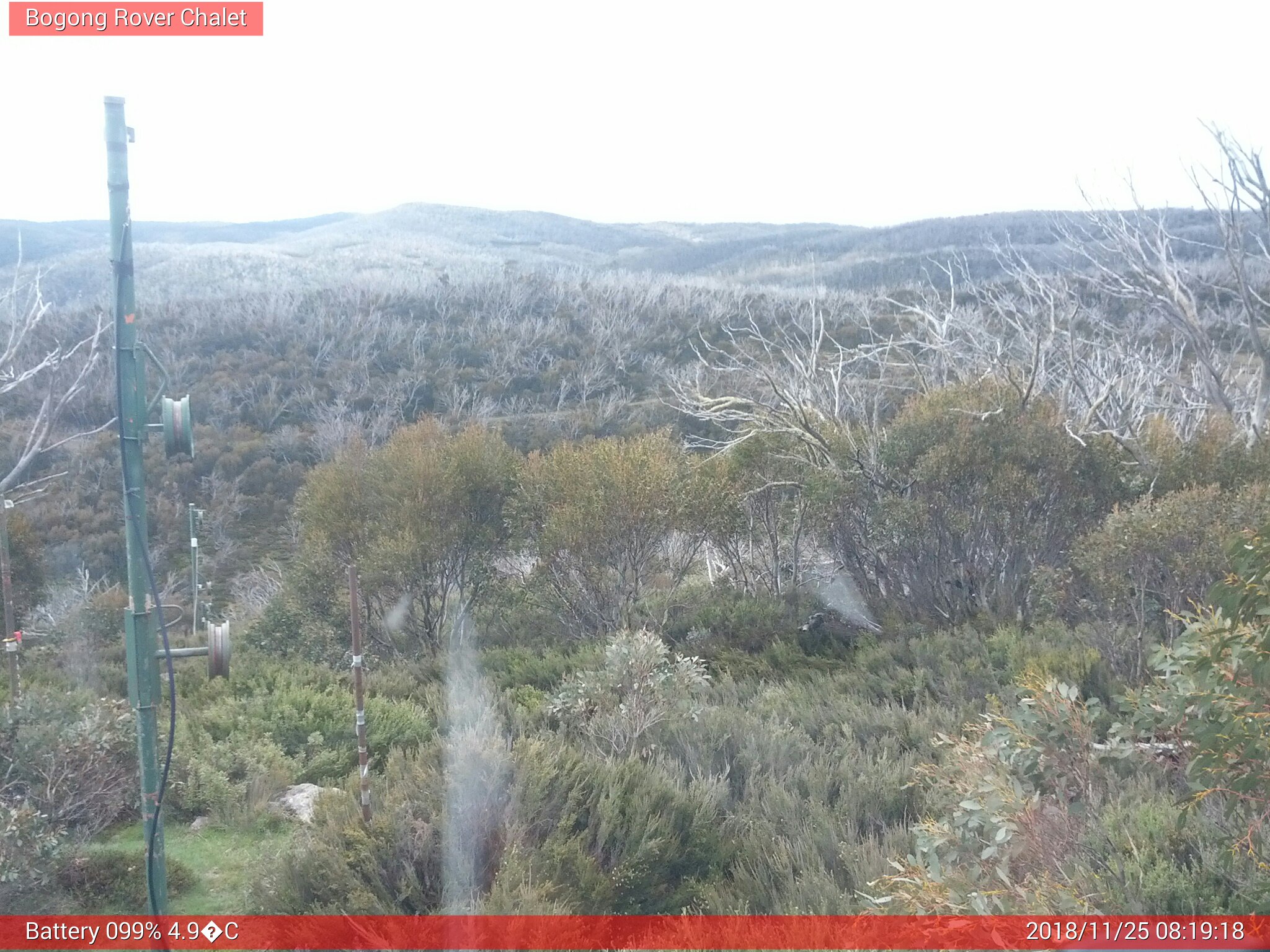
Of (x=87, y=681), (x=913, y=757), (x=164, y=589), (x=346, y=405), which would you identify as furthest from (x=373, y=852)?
(x=346, y=405)

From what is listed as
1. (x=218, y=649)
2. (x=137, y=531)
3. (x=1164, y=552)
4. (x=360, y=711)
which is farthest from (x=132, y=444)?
(x=1164, y=552)

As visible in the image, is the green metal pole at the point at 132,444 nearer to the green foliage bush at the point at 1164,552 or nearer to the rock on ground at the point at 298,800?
the rock on ground at the point at 298,800

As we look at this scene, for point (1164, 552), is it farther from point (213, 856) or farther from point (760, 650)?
point (213, 856)

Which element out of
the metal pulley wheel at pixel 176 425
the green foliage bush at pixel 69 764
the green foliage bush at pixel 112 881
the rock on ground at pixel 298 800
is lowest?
the rock on ground at pixel 298 800

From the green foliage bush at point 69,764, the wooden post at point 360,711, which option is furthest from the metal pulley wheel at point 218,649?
the green foliage bush at point 69,764

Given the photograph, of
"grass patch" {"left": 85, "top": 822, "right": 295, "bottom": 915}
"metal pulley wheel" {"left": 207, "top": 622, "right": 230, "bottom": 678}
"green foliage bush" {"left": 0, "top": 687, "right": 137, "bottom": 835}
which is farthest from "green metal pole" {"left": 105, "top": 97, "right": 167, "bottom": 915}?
"green foliage bush" {"left": 0, "top": 687, "right": 137, "bottom": 835}

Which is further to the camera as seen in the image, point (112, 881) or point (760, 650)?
point (760, 650)
